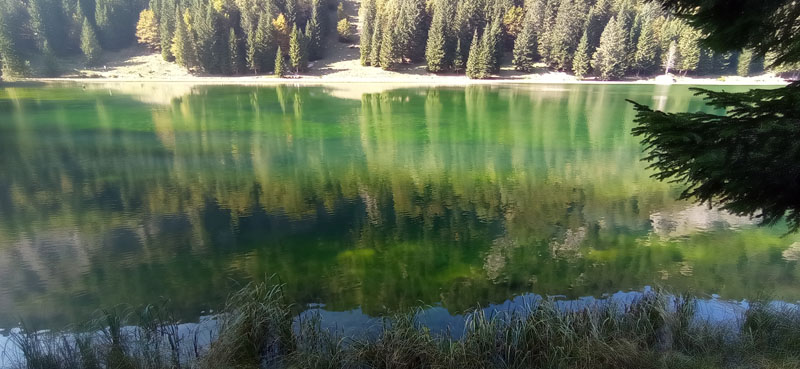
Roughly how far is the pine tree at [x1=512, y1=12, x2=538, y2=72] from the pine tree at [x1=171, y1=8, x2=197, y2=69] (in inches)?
2195

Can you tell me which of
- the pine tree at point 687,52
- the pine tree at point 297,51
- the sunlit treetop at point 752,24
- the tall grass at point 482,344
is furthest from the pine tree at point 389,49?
the sunlit treetop at point 752,24

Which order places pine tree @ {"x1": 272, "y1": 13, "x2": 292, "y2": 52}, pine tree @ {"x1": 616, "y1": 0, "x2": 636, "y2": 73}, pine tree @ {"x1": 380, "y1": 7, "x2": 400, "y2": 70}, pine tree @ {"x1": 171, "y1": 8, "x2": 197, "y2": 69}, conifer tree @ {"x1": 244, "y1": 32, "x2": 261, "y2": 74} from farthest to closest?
pine tree @ {"x1": 272, "y1": 13, "x2": 292, "y2": 52}, pine tree @ {"x1": 380, "y1": 7, "x2": 400, "y2": 70}, pine tree @ {"x1": 171, "y1": 8, "x2": 197, "y2": 69}, conifer tree @ {"x1": 244, "y1": 32, "x2": 261, "y2": 74}, pine tree @ {"x1": 616, "y1": 0, "x2": 636, "y2": 73}

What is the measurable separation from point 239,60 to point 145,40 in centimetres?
3054

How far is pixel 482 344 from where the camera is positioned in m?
5.47

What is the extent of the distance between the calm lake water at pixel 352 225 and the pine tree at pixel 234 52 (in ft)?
186

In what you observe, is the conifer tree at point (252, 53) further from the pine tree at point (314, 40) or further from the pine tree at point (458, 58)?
the pine tree at point (458, 58)

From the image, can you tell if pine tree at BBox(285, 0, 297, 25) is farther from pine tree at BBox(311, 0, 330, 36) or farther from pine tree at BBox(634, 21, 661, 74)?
pine tree at BBox(634, 21, 661, 74)

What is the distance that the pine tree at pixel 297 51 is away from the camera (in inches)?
3014

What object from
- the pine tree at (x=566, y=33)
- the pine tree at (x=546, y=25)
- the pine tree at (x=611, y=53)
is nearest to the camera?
the pine tree at (x=611, y=53)

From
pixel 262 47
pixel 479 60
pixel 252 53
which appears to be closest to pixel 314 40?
pixel 262 47

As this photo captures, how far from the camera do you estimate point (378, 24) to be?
269 ft

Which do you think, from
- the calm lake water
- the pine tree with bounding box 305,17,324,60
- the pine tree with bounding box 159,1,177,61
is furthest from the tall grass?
the pine tree with bounding box 159,1,177,61

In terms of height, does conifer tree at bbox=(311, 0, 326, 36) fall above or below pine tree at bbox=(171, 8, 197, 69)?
above

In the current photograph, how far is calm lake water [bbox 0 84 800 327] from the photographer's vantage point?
348 inches
